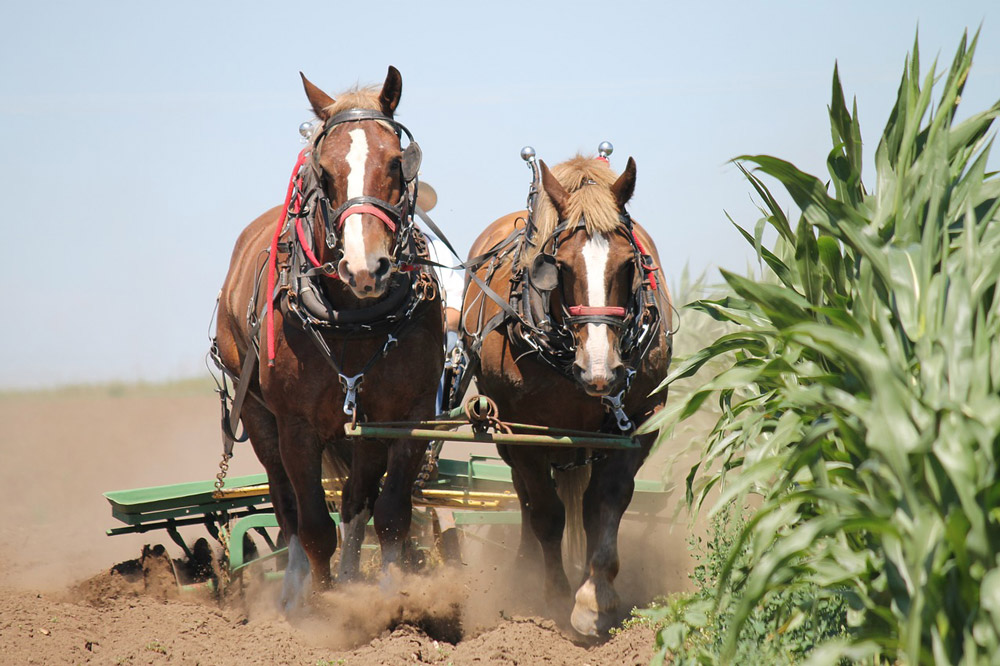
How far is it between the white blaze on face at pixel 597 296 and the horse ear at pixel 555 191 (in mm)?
275

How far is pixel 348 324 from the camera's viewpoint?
4.41 meters

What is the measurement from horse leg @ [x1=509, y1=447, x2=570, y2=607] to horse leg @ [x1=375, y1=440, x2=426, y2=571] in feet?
1.97

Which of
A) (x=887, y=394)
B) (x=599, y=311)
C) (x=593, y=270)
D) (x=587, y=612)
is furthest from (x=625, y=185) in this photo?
(x=887, y=394)

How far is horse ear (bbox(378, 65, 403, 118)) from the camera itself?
453 centimetres

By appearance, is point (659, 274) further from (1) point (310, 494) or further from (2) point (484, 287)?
(1) point (310, 494)

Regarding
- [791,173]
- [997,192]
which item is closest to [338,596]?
[791,173]

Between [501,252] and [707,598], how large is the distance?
2367 millimetres

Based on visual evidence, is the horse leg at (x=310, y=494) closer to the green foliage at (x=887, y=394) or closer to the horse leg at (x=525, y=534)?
the horse leg at (x=525, y=534)

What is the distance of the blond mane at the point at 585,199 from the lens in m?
4.46

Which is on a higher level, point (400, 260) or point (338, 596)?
point (400, 260)

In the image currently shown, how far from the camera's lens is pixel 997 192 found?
3049 millimetres

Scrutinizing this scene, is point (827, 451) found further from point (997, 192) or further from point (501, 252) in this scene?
point (501, 252)

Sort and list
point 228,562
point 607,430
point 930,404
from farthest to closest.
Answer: point 228,562
point 607,430
point 930,404

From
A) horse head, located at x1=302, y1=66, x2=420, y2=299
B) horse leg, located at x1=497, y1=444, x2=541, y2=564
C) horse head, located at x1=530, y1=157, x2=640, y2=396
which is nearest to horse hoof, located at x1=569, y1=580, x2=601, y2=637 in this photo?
horse head, located at x1=530, y1=157, x2=640, y2=396
